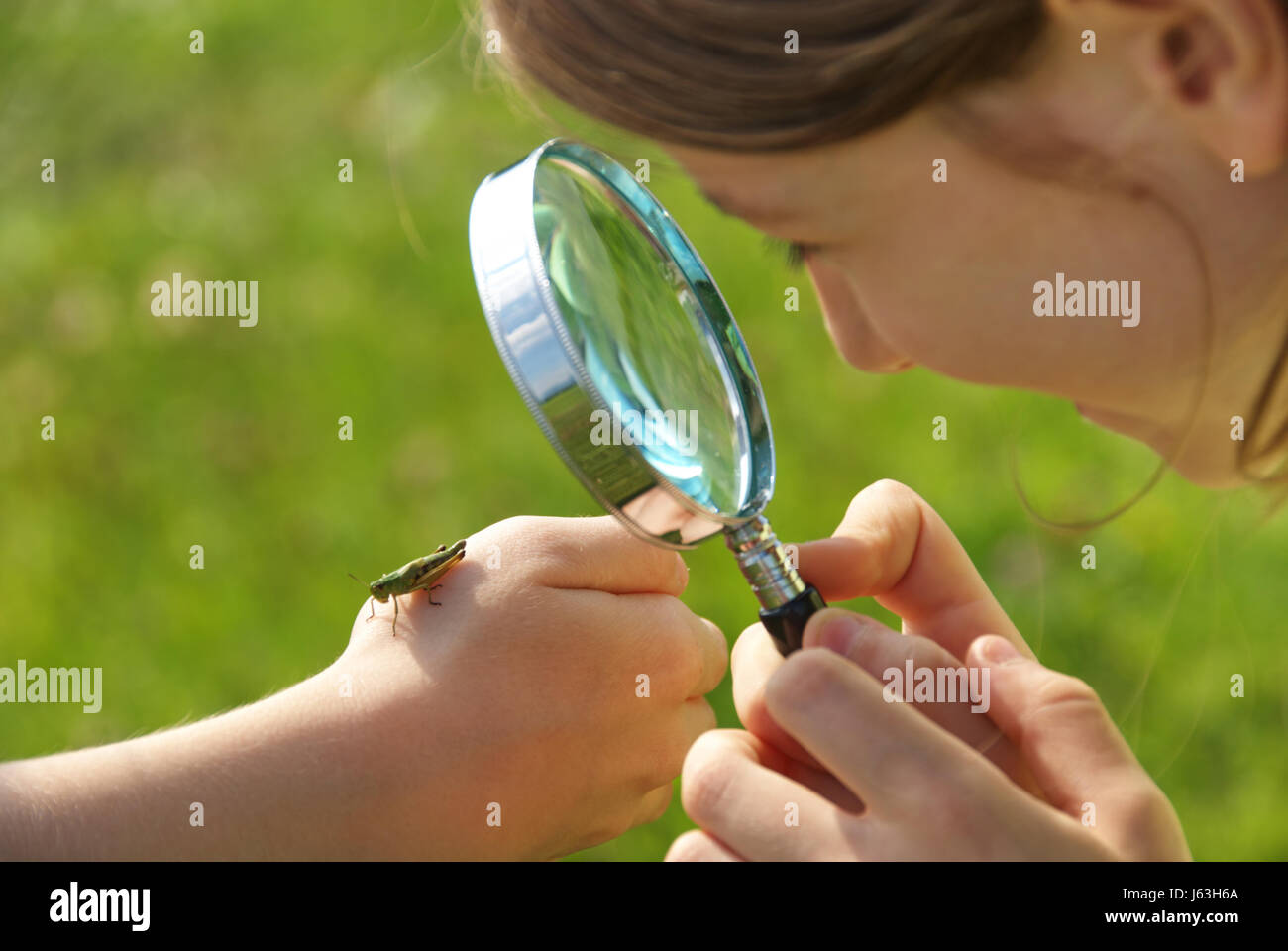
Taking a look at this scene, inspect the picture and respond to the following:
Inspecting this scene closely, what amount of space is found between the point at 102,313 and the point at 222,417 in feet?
2.31

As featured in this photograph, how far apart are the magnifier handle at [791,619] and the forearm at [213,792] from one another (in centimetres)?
66

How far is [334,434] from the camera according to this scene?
398 centimetres

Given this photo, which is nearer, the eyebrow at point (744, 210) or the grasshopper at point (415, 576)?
the eyebrow at point (744, 210)

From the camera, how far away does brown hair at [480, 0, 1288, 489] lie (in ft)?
4.57

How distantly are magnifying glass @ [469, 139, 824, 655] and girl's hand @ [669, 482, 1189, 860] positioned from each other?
125 mm

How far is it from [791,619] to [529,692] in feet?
1.73

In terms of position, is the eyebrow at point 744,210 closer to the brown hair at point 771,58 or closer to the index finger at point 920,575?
the brown hair at point 771,58

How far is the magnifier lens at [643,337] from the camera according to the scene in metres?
1.56
